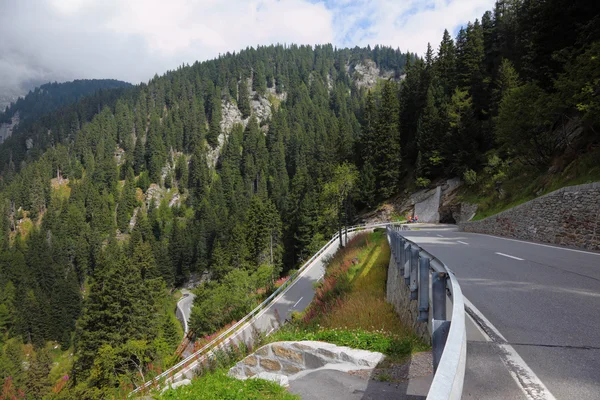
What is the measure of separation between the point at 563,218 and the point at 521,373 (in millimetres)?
13585

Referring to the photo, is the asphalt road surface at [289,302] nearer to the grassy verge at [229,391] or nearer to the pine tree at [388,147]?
the grassy verge at [229,391]

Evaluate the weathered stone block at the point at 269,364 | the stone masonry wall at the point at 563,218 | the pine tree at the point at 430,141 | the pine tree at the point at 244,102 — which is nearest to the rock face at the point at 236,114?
the pine tree at the point at 244,102

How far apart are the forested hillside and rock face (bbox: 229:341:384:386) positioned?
3.46 meters

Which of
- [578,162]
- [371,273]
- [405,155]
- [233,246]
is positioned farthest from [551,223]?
[233,246]

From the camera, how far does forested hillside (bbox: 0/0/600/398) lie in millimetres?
23312

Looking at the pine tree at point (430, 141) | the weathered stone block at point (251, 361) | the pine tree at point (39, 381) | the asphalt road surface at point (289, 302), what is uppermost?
the pine tree at point (430, 141)

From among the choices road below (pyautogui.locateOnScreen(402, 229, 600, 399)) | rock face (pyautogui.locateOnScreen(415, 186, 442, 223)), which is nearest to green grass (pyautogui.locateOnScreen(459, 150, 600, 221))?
rock face (pyautogui.locateOnScreen(415, 186, 442, 223))

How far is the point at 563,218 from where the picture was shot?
1366cm

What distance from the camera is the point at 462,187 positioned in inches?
1581

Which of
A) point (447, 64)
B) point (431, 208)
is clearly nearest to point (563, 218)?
point (431, 208)

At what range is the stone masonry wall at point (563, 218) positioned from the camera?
1186 centimetres

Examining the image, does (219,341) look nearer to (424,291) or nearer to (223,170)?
(424,291)

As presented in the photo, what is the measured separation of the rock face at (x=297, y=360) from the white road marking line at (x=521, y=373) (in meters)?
2.25

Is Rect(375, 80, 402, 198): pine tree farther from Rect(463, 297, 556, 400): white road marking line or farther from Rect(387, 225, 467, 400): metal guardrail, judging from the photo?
Rect(463, 297, 556, 400): white road marking line
